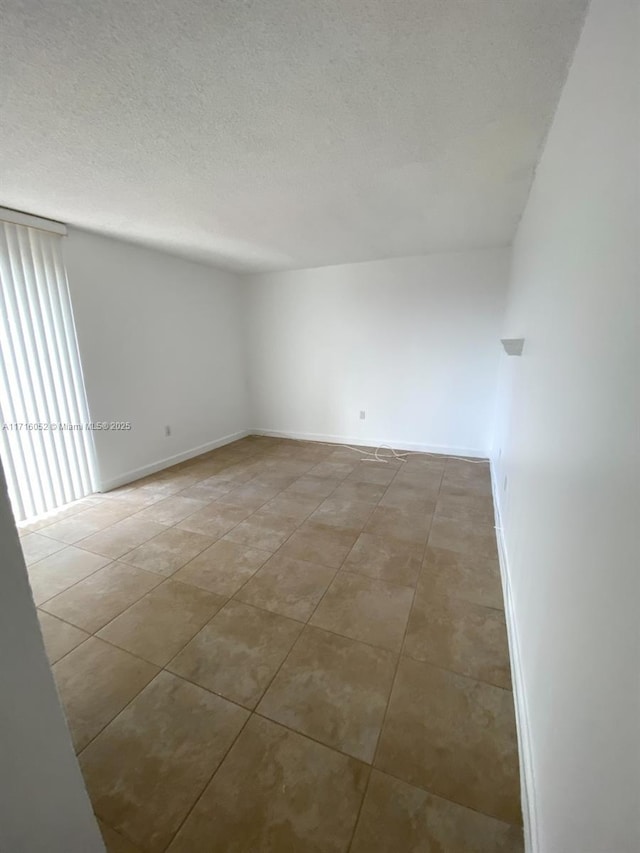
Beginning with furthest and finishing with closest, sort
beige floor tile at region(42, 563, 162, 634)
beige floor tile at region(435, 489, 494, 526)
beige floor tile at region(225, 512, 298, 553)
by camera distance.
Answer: beige floor tile at region(435, 489, 494, 526) < beige floor tile at region(225, 512, 298, 553) < beige floor tile at region(42, 563, 162, 634)

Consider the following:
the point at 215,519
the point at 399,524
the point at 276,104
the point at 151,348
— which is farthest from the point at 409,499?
the point at 151,348

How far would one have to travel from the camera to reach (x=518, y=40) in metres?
1.08

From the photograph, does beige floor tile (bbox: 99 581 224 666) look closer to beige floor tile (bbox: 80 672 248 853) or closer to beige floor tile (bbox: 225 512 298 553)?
beige floor tile (bbox: 80 672 248 853)

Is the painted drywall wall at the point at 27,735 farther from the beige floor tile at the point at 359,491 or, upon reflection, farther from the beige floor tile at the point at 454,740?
the beige floor tile at the point at 359,491

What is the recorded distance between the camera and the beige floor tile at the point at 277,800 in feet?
3.09

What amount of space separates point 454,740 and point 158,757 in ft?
3.30

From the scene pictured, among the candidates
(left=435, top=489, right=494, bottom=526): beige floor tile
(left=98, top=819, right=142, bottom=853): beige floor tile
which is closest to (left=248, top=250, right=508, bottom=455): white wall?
(left=435, top=489, right=494, bottom=526): beige floor tile

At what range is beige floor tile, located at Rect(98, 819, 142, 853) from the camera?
36.4 inches

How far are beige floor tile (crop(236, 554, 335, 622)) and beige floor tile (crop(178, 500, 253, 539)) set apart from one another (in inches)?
23.1

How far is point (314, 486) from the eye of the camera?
3.28 metres

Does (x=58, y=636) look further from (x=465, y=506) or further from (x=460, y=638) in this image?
(x=465, y=506)

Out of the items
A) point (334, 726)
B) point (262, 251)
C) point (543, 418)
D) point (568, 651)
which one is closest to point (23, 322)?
point (262, 251)

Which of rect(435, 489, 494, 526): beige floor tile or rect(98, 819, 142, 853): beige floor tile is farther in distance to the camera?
rect(435, 489, 494, 526): beige floor tile

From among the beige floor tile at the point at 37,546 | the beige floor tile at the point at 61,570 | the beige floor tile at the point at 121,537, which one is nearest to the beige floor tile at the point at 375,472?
the beige floor tile at the point at 121,537
